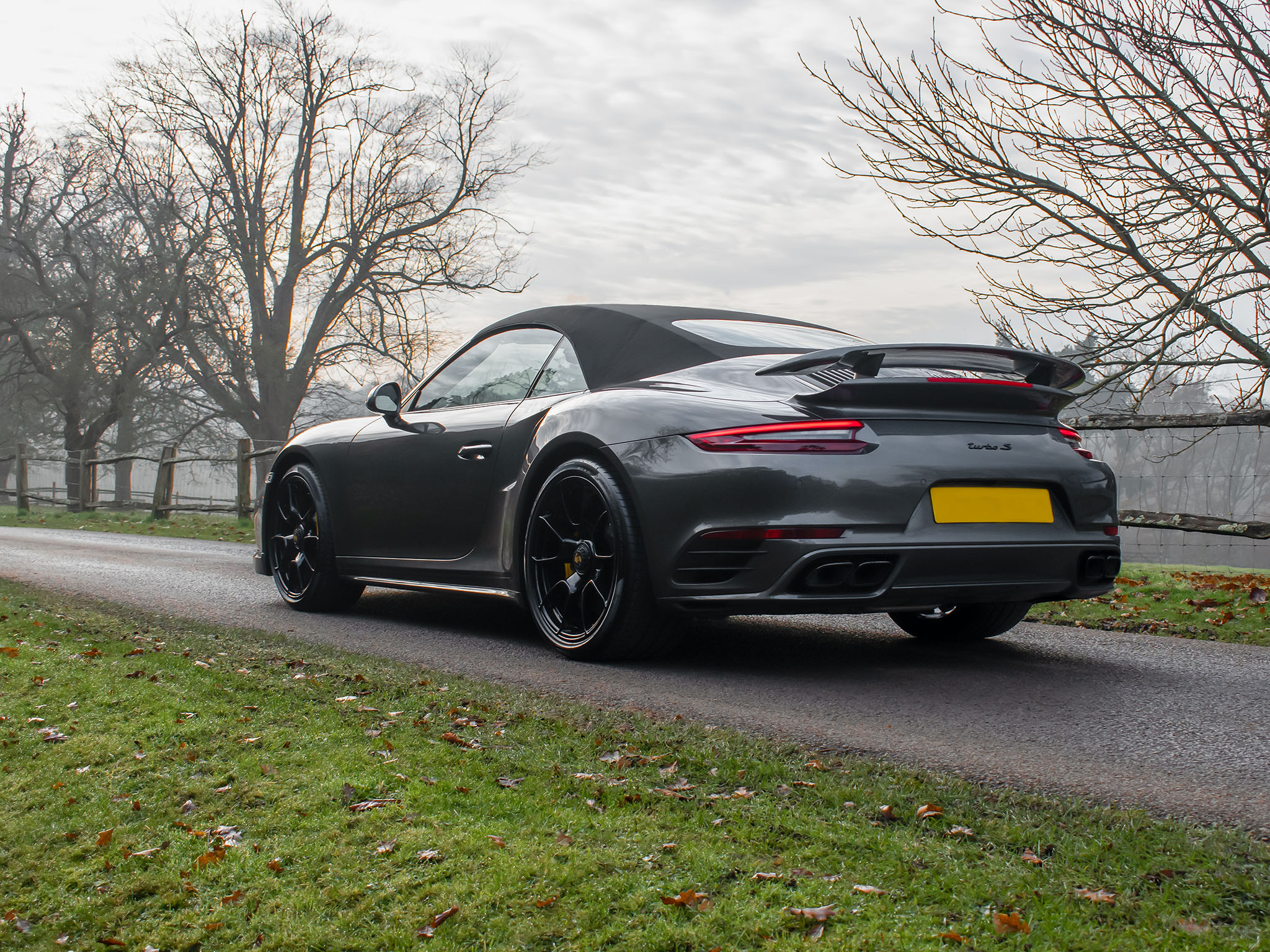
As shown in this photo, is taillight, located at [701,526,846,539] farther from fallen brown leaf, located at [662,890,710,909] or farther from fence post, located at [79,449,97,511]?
fence post, located at [79,449,97,511]

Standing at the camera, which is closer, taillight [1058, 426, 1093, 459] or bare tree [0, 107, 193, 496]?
taillight [1058, 426, 1093, 459]

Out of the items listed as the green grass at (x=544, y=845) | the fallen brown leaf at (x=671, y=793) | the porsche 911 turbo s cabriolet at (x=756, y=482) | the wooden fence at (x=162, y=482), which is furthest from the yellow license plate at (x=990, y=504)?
the wooden fence at (x=162, y=482)

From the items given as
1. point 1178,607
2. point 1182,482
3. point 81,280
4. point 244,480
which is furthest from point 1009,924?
point 81,280

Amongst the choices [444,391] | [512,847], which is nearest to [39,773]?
[512,847]

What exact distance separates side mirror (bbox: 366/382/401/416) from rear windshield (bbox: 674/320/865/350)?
159 centimetres

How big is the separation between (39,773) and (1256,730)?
3320mm

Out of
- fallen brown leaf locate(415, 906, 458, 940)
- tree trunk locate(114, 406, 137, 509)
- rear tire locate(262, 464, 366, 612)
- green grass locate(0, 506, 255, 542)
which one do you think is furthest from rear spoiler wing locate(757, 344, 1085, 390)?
tree trunk locate(114, 406, 137, 509)

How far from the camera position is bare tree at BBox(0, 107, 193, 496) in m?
28.2

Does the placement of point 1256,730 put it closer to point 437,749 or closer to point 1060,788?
point 1060,788

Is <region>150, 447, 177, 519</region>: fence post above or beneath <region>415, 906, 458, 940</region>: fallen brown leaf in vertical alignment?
above

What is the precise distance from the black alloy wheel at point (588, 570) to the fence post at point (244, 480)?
1288cm

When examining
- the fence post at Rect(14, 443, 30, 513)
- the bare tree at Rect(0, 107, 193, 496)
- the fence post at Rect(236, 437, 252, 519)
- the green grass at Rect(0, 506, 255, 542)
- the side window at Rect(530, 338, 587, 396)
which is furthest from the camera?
the bare tree at Rect(0, 107, 193, 496)

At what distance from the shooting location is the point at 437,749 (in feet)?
9.59

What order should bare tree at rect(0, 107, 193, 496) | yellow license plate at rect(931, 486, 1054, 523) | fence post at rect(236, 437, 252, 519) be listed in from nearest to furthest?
1. yellow license plate at rect(931, 486, 1054, 523)
2. fence post at rect(236, 437, 252, 519)
3. bare tree at rect(0, 107, 193, 496)
